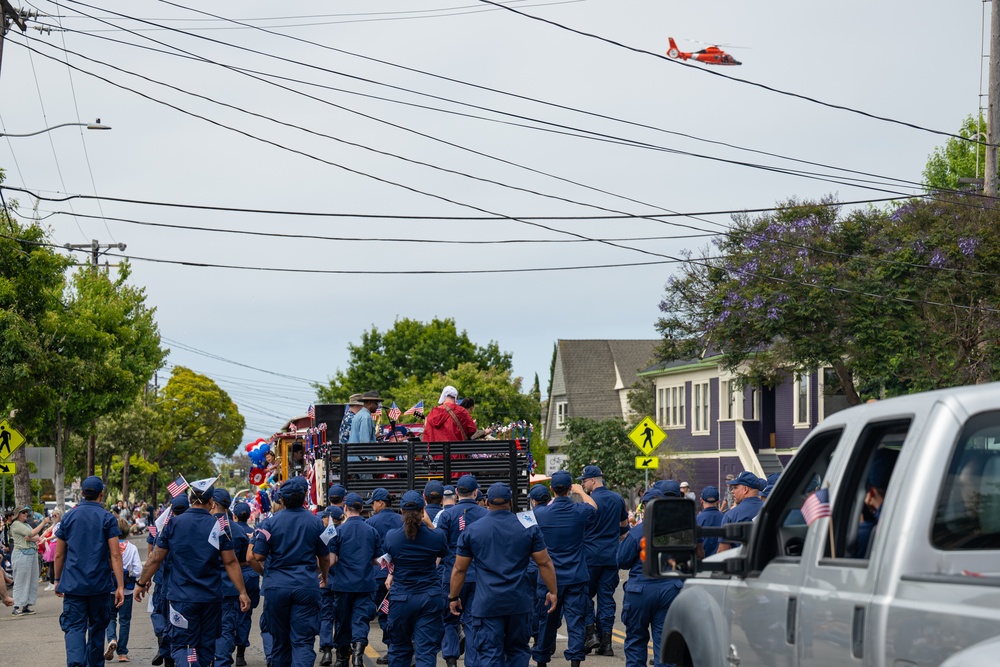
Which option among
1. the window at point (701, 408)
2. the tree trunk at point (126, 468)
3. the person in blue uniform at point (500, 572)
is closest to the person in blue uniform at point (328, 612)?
the person in blue uniform at point (500, 572)

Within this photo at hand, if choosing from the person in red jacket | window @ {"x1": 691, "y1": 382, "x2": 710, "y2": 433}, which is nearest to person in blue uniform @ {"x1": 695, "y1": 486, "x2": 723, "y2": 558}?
the person in red jacket

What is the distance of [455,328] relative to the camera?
265ft

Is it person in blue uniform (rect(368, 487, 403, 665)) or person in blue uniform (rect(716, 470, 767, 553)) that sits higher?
person in blue uniform (rect(716, 470, 767, 553))

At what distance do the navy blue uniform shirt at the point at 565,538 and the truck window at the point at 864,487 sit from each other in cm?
884

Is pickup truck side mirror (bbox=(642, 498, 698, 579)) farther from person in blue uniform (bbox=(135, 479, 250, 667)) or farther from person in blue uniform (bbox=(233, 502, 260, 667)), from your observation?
person in blue uniform (bbox=(233, 502, 260, 667))

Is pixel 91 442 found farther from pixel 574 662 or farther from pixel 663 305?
pixel 574 662

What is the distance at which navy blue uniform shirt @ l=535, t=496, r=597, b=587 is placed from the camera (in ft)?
45.2

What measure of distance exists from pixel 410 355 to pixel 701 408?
29345mm

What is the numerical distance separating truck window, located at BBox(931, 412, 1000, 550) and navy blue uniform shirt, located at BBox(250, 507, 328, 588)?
8.18 m

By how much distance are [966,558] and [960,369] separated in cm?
2713

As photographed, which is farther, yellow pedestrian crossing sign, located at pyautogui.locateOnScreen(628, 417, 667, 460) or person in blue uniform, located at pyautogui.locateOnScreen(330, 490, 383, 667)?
yellow pedestrian crossing sign, located at pyautogui.locateOnScreen(628, 417, 667, 460)

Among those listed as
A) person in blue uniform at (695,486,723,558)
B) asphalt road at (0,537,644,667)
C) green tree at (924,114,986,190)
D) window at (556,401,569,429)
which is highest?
green tree at (924,114,986,190)

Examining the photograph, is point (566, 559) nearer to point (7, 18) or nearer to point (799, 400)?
point (7, 18)

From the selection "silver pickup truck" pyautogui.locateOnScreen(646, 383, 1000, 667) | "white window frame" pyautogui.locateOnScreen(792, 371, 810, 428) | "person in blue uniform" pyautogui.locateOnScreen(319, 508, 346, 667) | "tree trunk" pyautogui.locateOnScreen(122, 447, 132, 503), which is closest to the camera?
"silver pickup truck" pyautogui.locateOnScreen(646, 383, 1000, 667)
